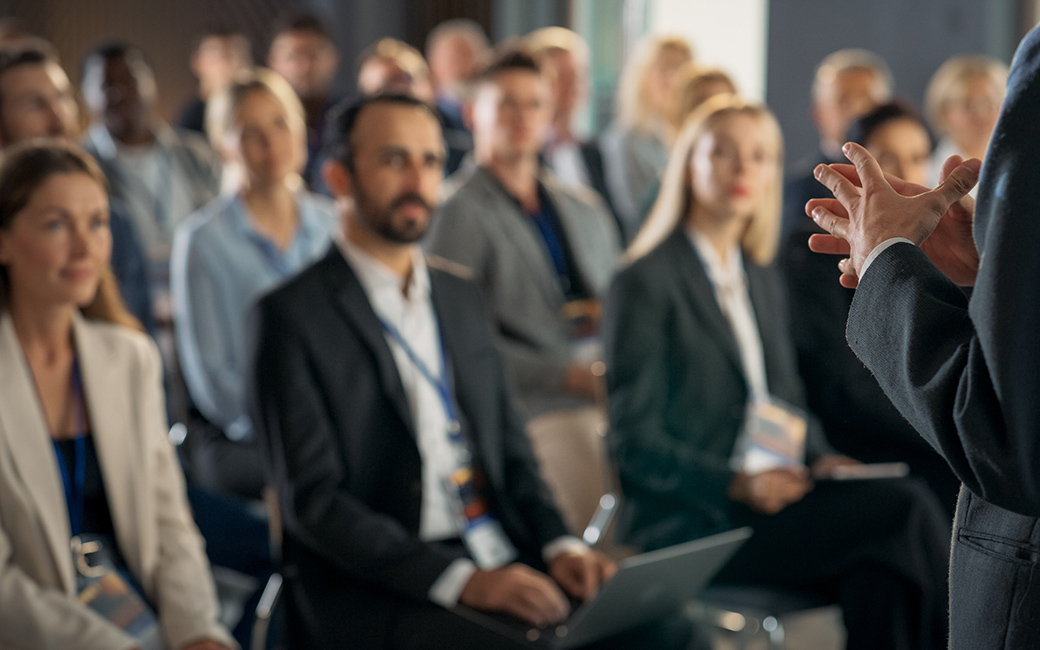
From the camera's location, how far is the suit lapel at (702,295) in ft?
8.80

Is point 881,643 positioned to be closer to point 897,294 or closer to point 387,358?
point 387,358

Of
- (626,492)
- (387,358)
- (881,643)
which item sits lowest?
(881,643)

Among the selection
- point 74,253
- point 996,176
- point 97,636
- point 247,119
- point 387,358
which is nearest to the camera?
point 996,176

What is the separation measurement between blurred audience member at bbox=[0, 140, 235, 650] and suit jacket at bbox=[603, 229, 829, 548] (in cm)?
101

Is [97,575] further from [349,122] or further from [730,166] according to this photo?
[730,166]

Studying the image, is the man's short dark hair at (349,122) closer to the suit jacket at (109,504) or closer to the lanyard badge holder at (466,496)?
the lanyard badge holder at (466,496)

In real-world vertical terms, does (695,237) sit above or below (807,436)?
above

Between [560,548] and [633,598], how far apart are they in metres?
0.30

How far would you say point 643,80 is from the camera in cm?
543

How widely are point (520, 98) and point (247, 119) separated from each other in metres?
0.92

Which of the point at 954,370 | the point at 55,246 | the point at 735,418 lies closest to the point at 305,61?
the point at 735,418

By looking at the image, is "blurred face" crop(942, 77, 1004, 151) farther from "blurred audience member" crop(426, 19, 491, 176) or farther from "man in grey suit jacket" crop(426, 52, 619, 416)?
"blurred audience member" crop(426, 19, 491, 176)

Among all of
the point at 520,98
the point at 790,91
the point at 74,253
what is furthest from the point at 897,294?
the point at 790,91

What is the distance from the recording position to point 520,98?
3.77 m
